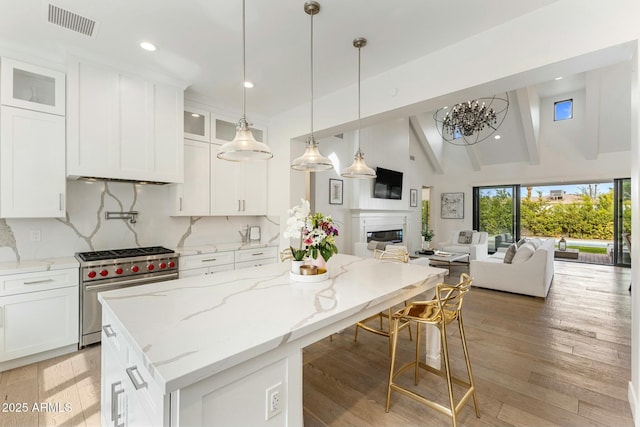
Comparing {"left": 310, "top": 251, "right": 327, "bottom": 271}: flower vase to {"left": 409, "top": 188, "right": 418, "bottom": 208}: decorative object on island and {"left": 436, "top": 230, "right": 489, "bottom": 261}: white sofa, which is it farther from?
{"left": 409, "top": 188, "right": 418, "bottom": 208}: decorative object on island

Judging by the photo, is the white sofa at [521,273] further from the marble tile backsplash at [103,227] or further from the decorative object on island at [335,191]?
the marble tile backsplash at [103,227]

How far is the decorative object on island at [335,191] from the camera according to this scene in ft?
20.0

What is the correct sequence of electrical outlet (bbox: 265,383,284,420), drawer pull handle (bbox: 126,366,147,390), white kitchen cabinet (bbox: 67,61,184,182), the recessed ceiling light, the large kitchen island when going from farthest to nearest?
white kitchen cabinet (bbox: 67,61,184,182)
the recessed ceiling light
electrical outlet (bbox: 265,383,284,420)
drawer pull handle (bbox: 126,366,147,390)
the large kitchen island

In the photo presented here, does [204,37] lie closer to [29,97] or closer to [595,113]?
[29,97]

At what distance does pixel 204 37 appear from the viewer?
7.96 feet

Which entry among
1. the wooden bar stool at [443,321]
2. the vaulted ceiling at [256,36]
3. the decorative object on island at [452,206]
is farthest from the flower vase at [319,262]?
the decorative object on island at [452,206]

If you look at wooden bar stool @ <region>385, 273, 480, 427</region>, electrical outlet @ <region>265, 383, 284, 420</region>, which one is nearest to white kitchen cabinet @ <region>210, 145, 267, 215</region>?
wooden bar stool @ <region>385, 273, 480, 427</region>

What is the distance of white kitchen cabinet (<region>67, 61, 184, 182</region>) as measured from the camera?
8.86 feet

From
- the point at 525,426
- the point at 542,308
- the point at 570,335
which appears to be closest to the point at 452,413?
the point at 525,426

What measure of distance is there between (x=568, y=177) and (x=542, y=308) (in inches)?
204

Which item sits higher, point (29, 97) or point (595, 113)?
point (595, 113)

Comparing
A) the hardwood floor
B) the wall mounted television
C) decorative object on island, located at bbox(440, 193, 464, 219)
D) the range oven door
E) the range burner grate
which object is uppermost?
the wall mounted television

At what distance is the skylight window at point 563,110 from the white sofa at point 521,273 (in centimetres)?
430

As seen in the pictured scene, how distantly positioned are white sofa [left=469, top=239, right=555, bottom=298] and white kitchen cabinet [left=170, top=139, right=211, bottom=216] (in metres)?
4.61
